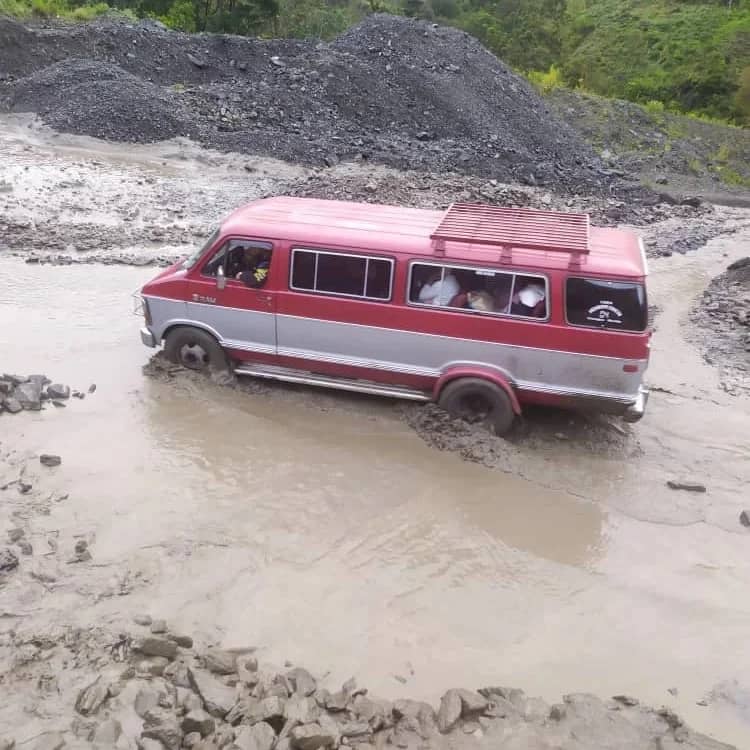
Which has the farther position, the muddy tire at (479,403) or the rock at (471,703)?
the muddy tire at (479,403)

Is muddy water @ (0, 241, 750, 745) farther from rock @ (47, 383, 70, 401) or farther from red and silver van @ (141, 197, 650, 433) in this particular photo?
red and silver van @ (141, 197, 650, 433)

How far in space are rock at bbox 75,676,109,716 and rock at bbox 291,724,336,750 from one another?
3.76 ft

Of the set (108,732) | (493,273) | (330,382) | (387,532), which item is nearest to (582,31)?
(493,273)

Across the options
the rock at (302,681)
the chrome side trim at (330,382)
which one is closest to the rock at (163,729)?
the rock at (302,681)

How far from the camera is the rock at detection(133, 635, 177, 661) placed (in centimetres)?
448

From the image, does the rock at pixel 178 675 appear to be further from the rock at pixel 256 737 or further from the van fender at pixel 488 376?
the van fender at pixel 488 376

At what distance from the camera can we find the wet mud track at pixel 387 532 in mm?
4988

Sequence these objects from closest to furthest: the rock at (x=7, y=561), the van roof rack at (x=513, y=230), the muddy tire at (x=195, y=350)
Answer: the rock at (x=7, y=561), the van roof rack at (x=513, y=230), the muddy tire at (x=195, y=350)

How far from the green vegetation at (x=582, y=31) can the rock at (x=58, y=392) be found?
25609mm

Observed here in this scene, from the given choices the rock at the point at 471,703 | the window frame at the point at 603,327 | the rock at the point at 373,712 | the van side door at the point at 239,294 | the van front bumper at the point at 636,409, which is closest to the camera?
the rock at the point at 373,712

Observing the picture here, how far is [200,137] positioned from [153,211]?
633cm

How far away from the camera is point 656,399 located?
28.8ft

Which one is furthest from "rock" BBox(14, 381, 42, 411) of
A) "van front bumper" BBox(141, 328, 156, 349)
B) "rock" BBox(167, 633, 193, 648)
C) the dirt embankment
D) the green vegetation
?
the green vegetation

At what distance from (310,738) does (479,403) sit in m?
4.26
